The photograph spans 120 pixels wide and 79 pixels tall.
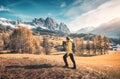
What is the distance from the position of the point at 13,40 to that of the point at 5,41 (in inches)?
2024

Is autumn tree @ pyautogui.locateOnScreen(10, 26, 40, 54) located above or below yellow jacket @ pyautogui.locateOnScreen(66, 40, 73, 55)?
above

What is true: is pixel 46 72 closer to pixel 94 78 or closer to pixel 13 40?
pixel 94 78

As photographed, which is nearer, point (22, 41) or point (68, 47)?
point (68, 47)

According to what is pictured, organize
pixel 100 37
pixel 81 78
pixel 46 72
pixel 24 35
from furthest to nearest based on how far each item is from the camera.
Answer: pixel 100 37
pixel 24 35
pixel 46 72
pixel 81 78

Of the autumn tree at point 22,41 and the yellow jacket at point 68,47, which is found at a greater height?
the autumn tree at point 22,41

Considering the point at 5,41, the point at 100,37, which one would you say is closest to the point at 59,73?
the point at 100,37

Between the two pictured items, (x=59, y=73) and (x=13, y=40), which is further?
(x=13, y=40)

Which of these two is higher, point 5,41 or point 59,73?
point 5,41

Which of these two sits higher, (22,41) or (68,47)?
(22,41)

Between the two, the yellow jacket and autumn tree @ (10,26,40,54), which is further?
autumn tree @ (10,26,40,54)

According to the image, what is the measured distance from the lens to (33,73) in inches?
834

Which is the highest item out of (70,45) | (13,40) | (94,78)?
(13,40)

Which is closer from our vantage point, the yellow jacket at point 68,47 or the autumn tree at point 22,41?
the yellow jacket at point 68,47

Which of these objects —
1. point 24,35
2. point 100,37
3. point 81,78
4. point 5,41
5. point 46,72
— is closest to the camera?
point 81,78
